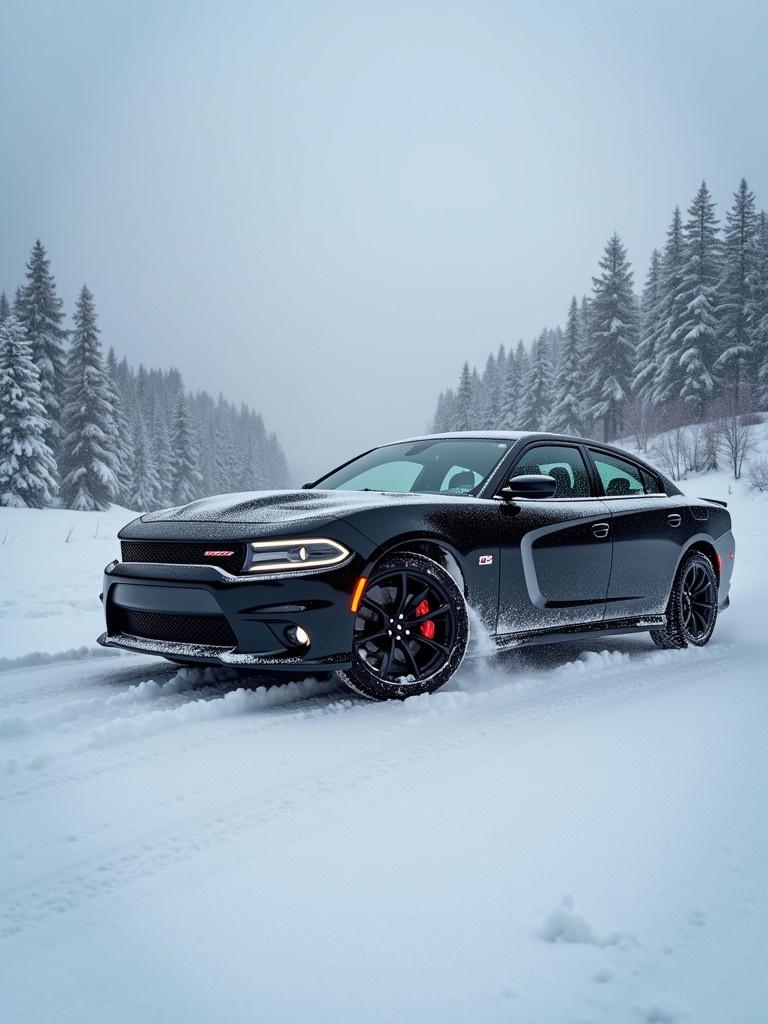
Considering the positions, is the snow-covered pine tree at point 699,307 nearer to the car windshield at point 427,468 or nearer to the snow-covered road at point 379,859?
the car windshield at point 427,468

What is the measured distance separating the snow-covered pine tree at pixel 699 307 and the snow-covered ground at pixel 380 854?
140 feet

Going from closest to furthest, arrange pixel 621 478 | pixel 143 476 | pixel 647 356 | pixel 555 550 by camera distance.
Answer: pixel 555 550 → pixel 621 478 → pixel 647 356 → pixel 143 476

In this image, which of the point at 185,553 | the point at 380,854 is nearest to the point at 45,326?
the point at 185,553

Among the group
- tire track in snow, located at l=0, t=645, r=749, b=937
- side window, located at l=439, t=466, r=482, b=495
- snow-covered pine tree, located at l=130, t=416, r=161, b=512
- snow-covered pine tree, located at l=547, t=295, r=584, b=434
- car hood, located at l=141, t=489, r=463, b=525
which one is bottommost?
tire track in snow, located at l=0, t=645, r=749, b=937

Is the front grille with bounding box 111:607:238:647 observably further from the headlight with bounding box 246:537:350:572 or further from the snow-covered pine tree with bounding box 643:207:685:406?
the snow-covered pine tree with bounding box 643:207:685:406

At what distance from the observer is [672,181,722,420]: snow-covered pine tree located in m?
44.8

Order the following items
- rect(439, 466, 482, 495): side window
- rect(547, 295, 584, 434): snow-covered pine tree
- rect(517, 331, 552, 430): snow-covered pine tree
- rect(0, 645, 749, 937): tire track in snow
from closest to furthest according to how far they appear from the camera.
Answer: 1. rect(0, 645, 749, 937): tire track in snow
2. rect(439, 466, 482, 495): side window
3. rect(547, 295, 584, 434): snow-covered pine tree
4. rect(517, 331, 552, 430): snow-covered pine tree

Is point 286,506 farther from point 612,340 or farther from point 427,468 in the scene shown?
point 612,340

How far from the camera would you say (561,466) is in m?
5.54

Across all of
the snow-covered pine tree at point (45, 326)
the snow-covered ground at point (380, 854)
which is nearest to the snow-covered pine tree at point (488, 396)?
the snow-covered pine tree at point (45, 326)

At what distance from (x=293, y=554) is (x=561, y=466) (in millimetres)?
2388

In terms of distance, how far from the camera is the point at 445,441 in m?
5.64

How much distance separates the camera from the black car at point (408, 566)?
389 centimetres

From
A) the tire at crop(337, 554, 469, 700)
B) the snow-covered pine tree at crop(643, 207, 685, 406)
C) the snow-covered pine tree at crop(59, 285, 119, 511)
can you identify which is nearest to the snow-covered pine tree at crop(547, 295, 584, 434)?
the snow-covered pine tree at crop(643, 207, 685, 406)
